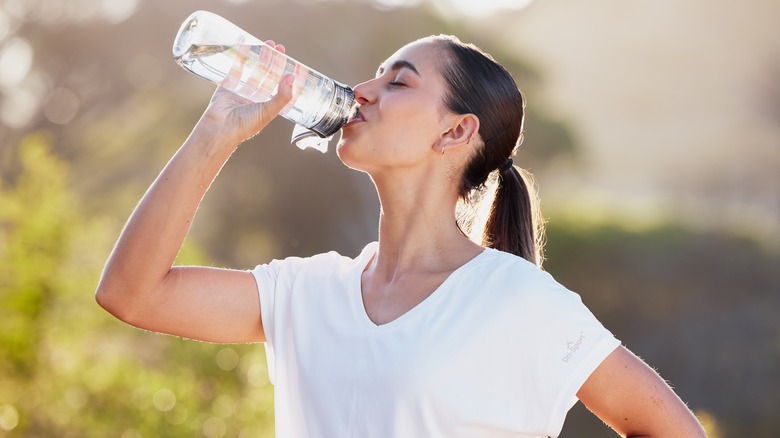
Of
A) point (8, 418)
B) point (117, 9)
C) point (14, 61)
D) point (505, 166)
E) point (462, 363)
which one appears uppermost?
point (117, 9)

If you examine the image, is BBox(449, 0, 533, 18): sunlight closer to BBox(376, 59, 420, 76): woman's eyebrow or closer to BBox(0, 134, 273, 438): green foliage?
BBox(0, 134, 273, 438): green foliage

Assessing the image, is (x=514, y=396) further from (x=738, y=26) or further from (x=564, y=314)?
(x=738, y=26)

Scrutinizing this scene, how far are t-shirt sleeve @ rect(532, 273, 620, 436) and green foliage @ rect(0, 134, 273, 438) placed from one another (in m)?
3.04

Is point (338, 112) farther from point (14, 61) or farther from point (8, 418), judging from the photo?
point (14, 61)

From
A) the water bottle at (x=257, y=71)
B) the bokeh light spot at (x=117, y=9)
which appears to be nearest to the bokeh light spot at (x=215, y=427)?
the water bottle at (x=257, y=71)

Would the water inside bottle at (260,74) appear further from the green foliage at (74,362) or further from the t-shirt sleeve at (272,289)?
the green foliage at (74,362)

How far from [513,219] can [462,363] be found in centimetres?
42

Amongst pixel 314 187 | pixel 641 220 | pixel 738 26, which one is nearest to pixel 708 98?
pixel 738 26

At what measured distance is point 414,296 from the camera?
147 cm

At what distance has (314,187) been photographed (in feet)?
38.3

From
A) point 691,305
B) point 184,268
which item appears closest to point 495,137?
point 184,268

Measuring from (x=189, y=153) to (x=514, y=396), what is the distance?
60 cm

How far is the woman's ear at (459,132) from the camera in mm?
1592

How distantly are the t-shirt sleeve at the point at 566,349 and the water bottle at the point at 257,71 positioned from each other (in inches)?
18.7
